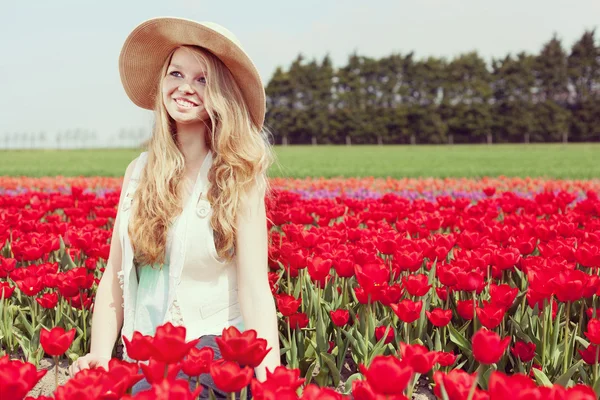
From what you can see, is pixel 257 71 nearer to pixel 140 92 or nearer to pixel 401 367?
pixel 140 92

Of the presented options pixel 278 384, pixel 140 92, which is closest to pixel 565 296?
pixel 278 384

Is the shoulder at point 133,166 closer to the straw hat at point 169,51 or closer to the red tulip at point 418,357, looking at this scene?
the straw hat at point 169,51

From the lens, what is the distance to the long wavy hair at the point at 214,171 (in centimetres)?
283

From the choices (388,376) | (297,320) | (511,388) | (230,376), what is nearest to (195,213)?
(297,320)

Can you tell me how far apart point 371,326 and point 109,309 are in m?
1.24

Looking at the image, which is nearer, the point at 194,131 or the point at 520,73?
the point at 194,131

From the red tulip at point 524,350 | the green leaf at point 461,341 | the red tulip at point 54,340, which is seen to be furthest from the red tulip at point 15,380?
the red tulip at point 524,350

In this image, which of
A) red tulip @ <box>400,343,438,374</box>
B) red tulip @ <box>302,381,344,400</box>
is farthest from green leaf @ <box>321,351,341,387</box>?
red tulip @ <box>302,381,344,400</box>

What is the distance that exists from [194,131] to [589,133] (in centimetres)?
6742

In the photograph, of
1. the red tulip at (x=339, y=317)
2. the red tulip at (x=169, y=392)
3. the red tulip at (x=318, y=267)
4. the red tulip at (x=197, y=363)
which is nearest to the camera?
the red tulip at (x=169, y=392)

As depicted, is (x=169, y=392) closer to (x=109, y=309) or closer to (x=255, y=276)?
(x=255, y=276)

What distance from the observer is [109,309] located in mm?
2953

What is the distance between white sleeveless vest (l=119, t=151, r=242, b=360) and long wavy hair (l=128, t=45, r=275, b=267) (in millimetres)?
45

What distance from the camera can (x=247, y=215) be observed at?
2809mm
